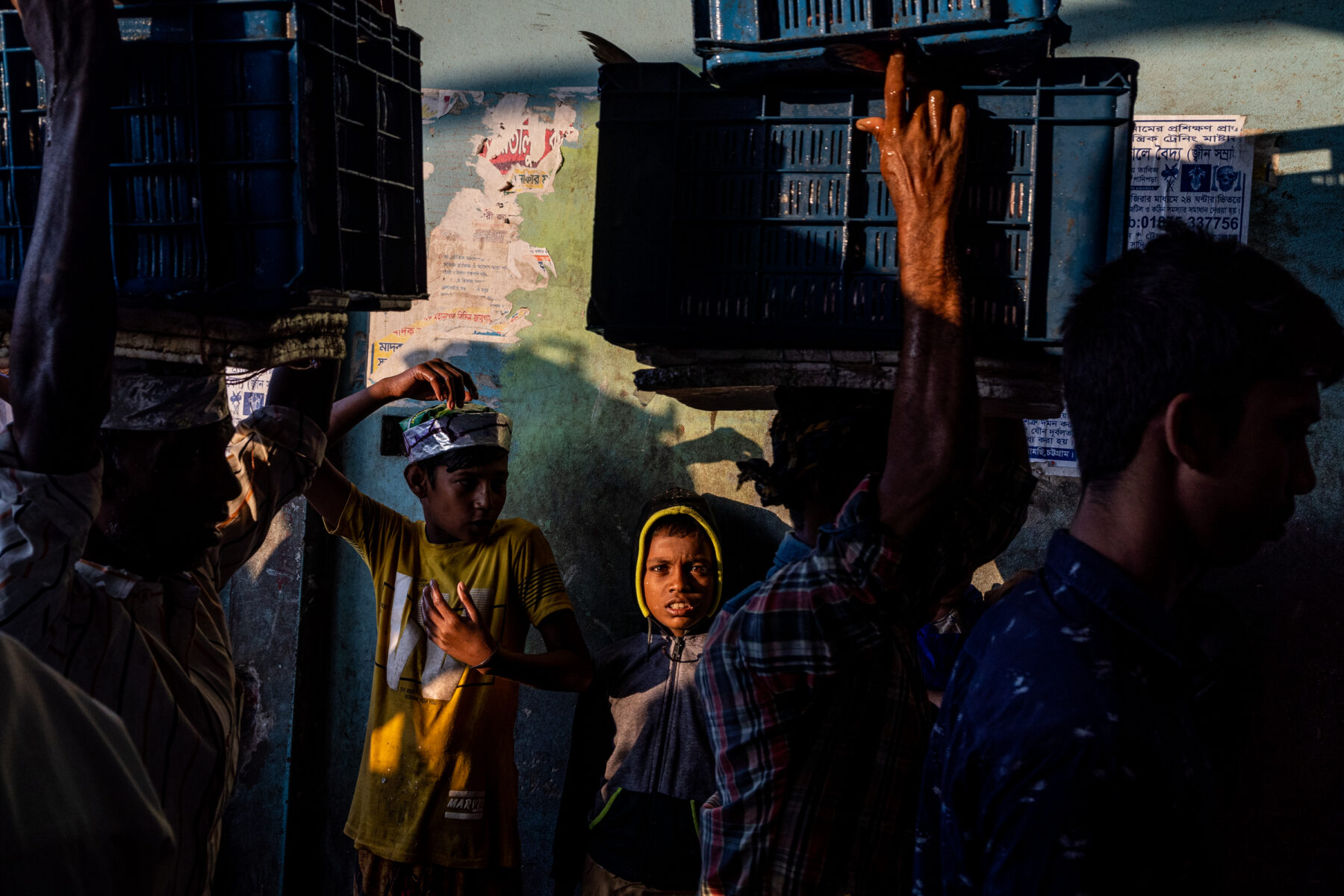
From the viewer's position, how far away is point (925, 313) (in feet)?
4.97

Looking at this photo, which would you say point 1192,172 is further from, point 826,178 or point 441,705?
point 441,705

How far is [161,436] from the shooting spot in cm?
182

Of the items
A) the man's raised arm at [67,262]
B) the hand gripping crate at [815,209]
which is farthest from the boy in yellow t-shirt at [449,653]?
the man's raised arm at [67,262]

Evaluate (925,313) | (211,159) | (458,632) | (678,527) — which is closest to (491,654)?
(458,632)

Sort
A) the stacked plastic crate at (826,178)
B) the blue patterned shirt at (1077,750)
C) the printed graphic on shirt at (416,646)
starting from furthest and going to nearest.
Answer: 1. the printed graphic on shirt at (416,646)
2. the stacked plastic crate at (826,178)
3. the blue patterned shirt at (1077,750)

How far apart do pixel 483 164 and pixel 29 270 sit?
2637 mm

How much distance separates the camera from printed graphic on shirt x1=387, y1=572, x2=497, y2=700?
3.14 meters

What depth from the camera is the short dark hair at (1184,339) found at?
3.84 ft

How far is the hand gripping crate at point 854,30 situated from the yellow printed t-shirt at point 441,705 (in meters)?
1.95

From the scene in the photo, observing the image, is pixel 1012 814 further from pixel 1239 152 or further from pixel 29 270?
pixel 1239 152

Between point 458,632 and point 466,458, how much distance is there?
609 millimetres

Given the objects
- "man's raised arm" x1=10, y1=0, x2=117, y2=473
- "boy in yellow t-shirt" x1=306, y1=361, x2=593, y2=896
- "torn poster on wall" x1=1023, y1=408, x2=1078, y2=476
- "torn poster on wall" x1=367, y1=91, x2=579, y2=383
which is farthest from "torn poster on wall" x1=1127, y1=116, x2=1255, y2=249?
"man's raised arm" x1=10, y1=0, x2=117, y2=473

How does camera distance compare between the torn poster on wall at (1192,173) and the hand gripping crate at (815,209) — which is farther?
the torn poster on wall at (1192,173)

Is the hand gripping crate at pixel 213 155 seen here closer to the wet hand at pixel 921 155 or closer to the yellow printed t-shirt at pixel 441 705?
the wet hand at pixel 921 155
